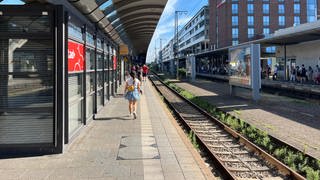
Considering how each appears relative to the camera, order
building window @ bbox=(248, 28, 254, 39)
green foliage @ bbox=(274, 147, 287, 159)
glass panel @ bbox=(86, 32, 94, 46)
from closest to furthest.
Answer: green foliage @ bbox=(274, 147, 287, 159) → glass panel @ bbox=(86, 32, 94, 46) → building window @ bbox=(248, 28, 254, 39)

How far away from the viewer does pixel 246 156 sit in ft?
26.4

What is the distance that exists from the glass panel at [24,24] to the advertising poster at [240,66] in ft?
44.6

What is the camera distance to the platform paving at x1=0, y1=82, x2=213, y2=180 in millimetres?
5859

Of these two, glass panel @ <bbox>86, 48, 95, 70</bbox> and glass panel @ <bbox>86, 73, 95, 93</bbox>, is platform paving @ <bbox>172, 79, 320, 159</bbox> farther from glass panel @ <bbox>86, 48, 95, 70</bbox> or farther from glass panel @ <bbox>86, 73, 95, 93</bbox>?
glass panel @ <bbox>86, 48, 95, 70</bbox>

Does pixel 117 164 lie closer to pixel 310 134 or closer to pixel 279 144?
pixel 279 144

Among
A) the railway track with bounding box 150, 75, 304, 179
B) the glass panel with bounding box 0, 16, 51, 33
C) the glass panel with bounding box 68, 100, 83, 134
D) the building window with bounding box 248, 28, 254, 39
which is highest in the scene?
the building window with bounding box 248, 28, 254, 39

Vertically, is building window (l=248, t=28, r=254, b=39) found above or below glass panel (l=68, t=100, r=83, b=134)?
above

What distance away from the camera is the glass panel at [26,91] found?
7.05m

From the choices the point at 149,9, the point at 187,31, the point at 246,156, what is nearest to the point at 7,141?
the point at 246,156

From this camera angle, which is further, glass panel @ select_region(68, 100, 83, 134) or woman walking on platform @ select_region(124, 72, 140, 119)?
woman walking on platform @ select_region(124, 72, 140, 119)

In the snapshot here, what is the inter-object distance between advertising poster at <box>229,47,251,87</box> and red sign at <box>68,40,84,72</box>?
1165cm

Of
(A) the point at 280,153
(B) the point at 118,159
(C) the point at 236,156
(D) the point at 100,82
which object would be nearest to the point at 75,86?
(B) the point at 118,159

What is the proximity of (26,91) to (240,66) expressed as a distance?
1516 centimetres

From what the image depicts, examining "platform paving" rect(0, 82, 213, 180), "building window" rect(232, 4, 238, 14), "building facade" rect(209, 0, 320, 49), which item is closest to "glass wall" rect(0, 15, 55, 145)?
"platform paving" rect(0, 82, 213, 180)
